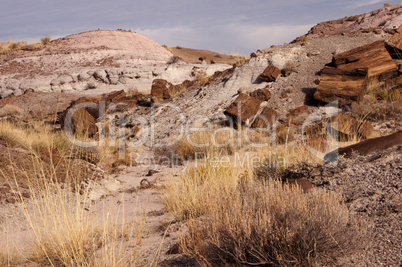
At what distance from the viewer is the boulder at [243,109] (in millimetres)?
10461

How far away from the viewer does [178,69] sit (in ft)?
70.9

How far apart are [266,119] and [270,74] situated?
288 centimetres

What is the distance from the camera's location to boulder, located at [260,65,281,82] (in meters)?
12.4

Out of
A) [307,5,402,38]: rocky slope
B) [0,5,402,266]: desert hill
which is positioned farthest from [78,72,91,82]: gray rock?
[307,5,402,38]: rocky slope

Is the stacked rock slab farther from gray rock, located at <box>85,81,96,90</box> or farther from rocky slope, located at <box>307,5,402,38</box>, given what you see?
gray rock, located at <box>85,81,96,90</box>

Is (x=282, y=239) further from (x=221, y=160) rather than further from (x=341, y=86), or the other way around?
(x=341, y=86)

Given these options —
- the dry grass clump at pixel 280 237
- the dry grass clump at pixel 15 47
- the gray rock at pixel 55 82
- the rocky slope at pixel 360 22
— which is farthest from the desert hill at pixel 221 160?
the dry grass clump at pixel 15 47

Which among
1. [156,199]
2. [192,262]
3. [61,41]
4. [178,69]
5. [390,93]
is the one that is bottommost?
[156,199]

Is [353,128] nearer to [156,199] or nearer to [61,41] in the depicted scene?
[156,199]

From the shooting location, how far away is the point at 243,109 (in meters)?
10.6

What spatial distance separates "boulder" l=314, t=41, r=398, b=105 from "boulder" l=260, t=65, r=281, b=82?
2.17 metres

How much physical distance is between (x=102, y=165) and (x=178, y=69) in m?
14.1

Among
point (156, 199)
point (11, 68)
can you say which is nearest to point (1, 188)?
point (156, 199)

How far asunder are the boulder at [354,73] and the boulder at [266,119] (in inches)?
58.1
